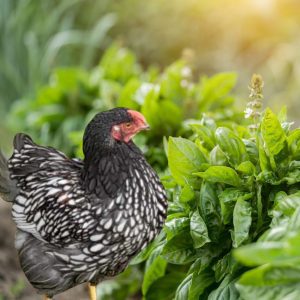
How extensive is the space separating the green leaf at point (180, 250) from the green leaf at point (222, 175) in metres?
0.29

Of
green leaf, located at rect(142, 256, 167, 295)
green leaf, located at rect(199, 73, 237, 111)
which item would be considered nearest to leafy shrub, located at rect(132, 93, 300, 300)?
green leaf, located at rect(142, 256, 167, 295)

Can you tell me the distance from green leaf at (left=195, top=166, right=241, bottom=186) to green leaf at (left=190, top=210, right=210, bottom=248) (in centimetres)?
17

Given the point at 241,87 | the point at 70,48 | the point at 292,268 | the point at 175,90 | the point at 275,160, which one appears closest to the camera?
the point at 292,268

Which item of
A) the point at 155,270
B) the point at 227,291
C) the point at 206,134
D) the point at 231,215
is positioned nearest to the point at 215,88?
the point at 206,134

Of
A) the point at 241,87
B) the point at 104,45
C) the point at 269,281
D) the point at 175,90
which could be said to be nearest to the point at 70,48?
the point at 104,45

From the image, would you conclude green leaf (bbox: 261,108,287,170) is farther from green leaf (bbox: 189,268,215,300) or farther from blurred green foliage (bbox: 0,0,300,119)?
blurred green foliage (bbox: 0,0,300,119)

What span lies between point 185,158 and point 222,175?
0.69 ft

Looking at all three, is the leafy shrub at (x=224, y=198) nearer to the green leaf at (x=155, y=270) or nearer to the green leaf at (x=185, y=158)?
the green leaf at (x=185, y=158)

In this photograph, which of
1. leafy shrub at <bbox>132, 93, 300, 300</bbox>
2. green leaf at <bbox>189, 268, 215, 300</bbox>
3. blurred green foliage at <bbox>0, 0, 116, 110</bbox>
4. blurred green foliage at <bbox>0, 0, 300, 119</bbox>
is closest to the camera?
leafy shrub at <bbox>132, 93, 300, 300</bbox>

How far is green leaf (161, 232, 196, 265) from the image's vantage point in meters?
2.79

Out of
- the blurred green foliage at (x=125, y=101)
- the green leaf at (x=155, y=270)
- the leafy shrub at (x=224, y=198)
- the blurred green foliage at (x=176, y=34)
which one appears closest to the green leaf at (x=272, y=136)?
the leafy shrub at (x=224, y=198)

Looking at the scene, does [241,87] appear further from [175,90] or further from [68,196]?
[68,196]

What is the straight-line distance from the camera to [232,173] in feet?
8.70

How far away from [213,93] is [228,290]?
2032mm
